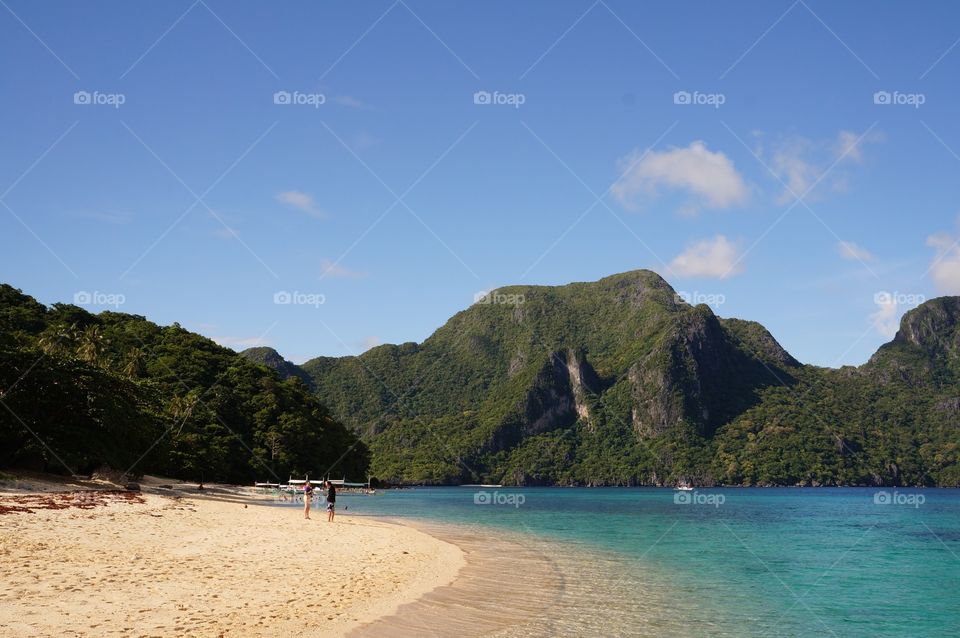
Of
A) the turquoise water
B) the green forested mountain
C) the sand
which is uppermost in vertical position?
the green forested mountain

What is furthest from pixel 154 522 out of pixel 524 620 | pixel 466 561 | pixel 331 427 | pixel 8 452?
pixel 331 427

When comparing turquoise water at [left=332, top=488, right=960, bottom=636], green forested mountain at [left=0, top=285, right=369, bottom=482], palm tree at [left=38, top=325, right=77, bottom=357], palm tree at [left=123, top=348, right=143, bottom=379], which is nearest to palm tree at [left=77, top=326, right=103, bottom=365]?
green forested mountain at [left=0, top=285, right=369, bottom=482]

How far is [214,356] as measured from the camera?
121 meters

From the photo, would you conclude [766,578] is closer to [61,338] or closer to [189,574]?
[189,574]

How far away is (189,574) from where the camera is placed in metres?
17.9

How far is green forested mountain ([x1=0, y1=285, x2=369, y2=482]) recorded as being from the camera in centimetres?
4625

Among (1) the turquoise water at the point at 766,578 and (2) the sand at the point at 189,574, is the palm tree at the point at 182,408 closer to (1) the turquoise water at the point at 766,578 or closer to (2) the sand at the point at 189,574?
(1) the turquoise water at the point at 766,578

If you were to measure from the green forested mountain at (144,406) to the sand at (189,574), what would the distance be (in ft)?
55.5

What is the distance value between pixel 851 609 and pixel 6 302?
116548 mm

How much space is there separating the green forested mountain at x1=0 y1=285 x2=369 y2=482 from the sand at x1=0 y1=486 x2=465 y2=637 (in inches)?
666

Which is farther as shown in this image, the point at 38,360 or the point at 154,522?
the point at 38,360

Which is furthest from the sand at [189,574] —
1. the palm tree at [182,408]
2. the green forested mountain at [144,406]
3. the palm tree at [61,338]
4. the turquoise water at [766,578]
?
the palm tree at [182,408]

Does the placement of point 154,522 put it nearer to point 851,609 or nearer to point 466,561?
point 466,561

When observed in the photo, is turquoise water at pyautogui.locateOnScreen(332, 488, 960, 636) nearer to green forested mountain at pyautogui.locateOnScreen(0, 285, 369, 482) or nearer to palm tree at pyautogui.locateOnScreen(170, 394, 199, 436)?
green forested mountain at pyautogui.locateOnScreen(0, 285, 369, 482)
